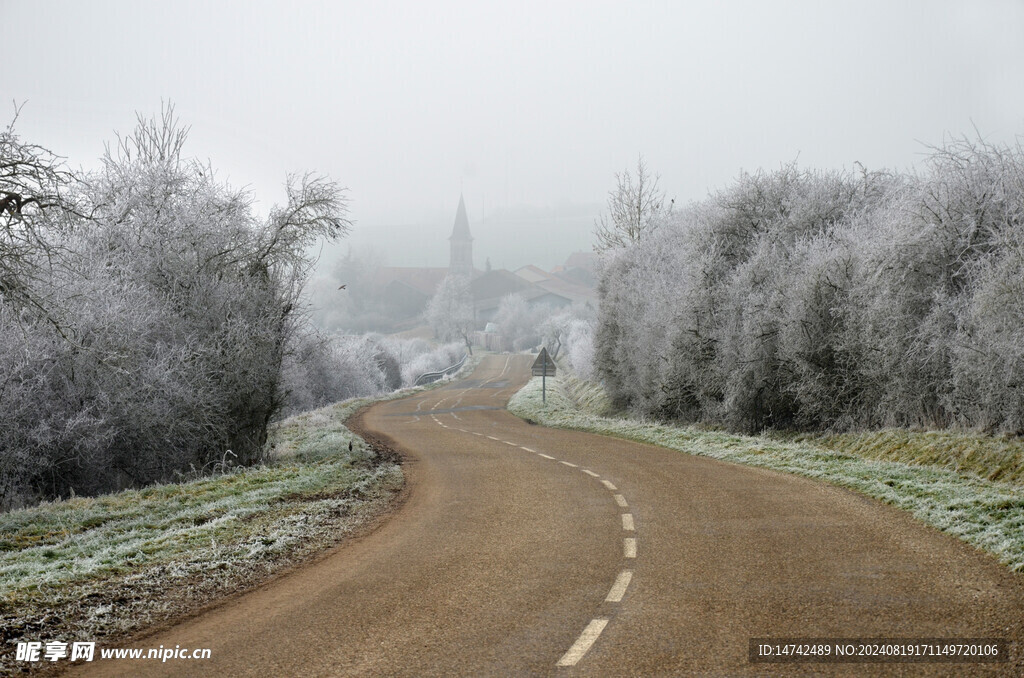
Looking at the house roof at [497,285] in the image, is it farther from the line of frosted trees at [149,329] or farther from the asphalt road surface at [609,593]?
the asphalt road surface at [609,593]

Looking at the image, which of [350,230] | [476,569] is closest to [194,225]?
[350,230]

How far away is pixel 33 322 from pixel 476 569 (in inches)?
Result: 484

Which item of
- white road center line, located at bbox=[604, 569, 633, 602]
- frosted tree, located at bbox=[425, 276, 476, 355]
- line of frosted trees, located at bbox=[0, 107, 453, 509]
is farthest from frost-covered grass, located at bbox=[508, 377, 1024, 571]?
frosted tree, located at bbox=[425, 276, 476, 355]

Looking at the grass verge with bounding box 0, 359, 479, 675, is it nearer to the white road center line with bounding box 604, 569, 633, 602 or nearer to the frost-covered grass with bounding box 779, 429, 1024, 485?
the white road center line with bounding box 604, 569, 633, 602

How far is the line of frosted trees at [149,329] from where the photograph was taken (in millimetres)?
15367

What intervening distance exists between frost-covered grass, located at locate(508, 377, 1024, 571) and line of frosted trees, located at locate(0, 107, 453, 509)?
1131 centimetres

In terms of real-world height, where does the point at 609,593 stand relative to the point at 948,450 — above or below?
below

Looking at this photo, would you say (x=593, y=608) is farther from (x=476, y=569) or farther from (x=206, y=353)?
(x=206, y=353)

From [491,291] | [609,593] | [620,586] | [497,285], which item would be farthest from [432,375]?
[497,285]

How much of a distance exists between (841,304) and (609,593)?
49.9 feet

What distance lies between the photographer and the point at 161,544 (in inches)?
360

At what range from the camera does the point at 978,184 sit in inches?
649

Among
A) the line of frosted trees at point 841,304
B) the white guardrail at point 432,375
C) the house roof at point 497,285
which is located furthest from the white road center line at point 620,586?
the house roof at point 497,285

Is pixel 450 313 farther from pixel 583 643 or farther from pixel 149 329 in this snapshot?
pixel 583 643
